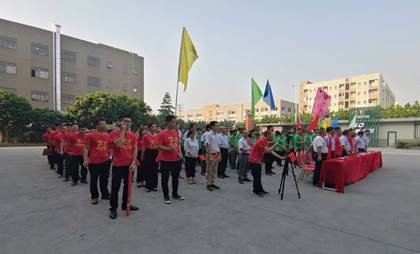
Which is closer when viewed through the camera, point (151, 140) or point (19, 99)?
point (151, 140)

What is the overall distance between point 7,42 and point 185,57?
43.9 meters

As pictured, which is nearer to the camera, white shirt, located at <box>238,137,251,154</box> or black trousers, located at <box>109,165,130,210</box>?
black trousers, located at <box>109,165,130,210</box>

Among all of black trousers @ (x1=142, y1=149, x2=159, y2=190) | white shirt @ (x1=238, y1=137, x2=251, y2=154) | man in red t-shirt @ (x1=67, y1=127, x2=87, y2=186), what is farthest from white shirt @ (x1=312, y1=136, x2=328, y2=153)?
man in red t-shirt @ (x1=67, y1=127, x2=87, y2=186)

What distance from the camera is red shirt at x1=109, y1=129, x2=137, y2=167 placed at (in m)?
4.62

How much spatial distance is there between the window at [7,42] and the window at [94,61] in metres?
11.5

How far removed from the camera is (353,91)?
8331 cm

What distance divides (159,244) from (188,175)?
4.40 metres

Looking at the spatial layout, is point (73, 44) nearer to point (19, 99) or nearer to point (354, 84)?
point (19, 99)

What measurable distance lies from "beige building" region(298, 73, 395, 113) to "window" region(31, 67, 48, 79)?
230 ft

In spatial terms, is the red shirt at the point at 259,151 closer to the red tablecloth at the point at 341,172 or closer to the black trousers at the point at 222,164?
the red tablecloth at the point at 341,172

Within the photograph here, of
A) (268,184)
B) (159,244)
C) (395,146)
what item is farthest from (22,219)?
(395,146)

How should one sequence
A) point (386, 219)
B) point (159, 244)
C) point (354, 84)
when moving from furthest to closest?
point (354, 84) < point (386, 219) < point (159, 244)

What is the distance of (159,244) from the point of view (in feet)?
11.7

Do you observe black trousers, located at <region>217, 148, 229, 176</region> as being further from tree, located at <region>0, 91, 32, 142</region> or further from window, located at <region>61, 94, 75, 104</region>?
window, located at <region>61, 94, 75, 104</region>
